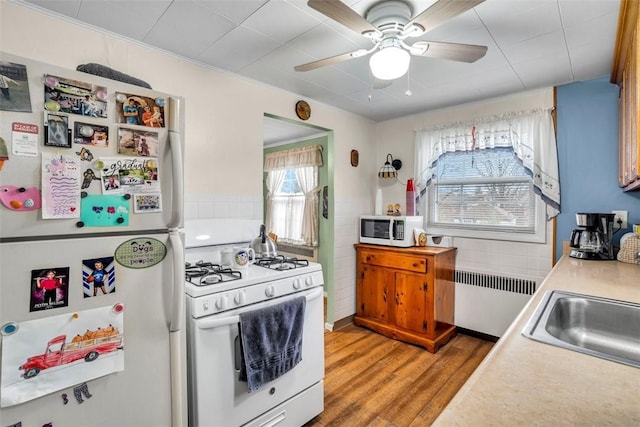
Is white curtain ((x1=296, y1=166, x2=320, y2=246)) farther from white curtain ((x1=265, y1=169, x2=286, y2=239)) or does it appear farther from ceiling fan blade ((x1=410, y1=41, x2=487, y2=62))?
ceiling fan blade ((x1=410, y1=41, x2=487, y2=62))

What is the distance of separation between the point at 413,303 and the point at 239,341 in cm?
189

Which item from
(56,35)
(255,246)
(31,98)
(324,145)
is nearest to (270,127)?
(324,145)

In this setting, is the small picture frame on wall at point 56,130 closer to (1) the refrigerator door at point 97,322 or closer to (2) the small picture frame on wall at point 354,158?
(1) the refrigerator door at point 97,322

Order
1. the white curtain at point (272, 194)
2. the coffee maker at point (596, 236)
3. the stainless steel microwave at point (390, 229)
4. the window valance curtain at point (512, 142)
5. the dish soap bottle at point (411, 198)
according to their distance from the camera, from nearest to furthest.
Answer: the coffee maker at point (596, 236) → the window valance curtain at point (512, 142) → the stainless steel microwave at point (390, 229) → the dish soap bottle at point (411, 198) → the white curtain at point (272, 194)

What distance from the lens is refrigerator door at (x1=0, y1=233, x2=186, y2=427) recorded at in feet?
3.14

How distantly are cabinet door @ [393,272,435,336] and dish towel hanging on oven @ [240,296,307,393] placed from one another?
149 centimetres

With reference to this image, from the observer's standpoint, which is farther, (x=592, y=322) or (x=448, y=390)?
(x=448, y=390)

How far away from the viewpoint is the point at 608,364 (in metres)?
0.82

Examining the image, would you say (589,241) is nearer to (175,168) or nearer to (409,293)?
(409,293)

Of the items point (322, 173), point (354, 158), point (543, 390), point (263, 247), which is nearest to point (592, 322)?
point (543, 390)

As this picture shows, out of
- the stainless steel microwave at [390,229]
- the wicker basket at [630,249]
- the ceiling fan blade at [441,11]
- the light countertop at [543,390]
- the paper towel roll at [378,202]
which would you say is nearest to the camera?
the light countertop at [543,390]

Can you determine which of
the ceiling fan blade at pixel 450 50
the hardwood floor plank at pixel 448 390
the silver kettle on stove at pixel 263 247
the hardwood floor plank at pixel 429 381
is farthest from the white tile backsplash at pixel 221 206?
the hardwood floor plank at pixel 448 390

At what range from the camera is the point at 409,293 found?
2.95 m

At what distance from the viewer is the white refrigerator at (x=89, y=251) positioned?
95cm
